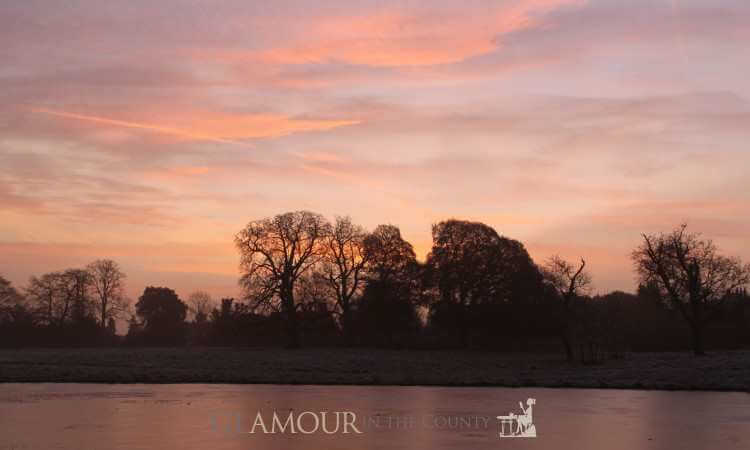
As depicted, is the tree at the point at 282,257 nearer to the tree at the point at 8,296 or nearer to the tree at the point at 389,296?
the tree at the point at 389,296

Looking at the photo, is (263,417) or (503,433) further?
(263,417)

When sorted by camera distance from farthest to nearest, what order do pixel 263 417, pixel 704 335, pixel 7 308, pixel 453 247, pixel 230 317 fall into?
pixel 7 308, pixel 230 317, pixel 453 247, pixel 704 335, pixel 263 417

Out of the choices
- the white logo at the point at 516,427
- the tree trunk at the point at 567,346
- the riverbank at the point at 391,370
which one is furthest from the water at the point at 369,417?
the tree trunk at the point at 567,346

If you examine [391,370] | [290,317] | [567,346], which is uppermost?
[290,317]

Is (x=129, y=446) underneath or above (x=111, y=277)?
underneath

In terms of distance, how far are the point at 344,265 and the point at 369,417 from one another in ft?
189

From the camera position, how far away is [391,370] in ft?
155

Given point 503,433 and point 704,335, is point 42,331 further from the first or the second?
point 503,433

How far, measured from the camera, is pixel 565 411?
2492 cm

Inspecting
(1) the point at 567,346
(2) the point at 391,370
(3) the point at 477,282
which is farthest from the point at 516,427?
(3) the point at 477,282

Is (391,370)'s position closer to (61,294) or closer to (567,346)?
(567,346)

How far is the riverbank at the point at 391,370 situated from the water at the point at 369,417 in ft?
12.3

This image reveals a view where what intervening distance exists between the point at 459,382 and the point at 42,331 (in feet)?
201

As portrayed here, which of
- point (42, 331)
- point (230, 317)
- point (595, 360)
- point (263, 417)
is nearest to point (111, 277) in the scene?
point (42, 331)
